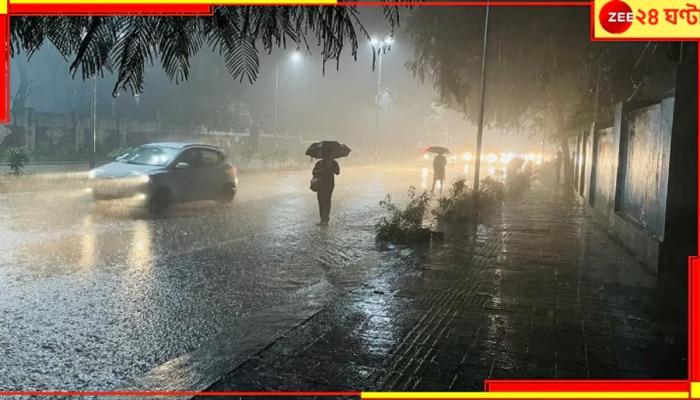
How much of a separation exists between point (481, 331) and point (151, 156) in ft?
34.9

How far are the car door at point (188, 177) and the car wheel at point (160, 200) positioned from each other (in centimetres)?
23

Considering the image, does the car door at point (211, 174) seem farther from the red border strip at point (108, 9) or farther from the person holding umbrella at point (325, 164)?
the red border strip at point (108, 9)

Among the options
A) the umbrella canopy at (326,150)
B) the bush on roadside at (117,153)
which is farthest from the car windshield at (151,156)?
the bush on roadside at (117,153)

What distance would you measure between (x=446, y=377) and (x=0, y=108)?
9.44 ft

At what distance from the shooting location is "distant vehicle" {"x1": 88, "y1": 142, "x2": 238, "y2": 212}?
12688 mm

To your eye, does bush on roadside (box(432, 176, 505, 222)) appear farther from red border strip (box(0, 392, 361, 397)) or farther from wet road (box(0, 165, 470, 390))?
red border strip (box(0, 392, 361, 397))

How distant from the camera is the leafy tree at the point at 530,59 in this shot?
14070 millimetres

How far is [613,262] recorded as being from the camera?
803cm

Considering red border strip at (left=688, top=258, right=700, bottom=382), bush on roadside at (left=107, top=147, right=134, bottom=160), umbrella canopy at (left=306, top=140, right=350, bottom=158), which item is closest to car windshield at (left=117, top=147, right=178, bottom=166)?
umbrella canopy at (left=306, top=140, right=350, bottom=158)

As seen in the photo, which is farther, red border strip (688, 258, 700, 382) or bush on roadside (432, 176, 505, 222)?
bush on roadside (432, 176, 505, 222)

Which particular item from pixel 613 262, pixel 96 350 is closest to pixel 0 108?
pixel 96 350

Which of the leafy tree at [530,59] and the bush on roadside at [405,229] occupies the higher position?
the leafy tree at [530,59]

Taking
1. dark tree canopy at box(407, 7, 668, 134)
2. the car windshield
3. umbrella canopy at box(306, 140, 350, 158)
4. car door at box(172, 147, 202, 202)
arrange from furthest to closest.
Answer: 1. dark tree canopy at box(407, 7, 668, 134)
2. the car windshield
3. car door at box(172, 147, 202, 202)
4. umbrella canopy at box(306, 140, 350, 158)

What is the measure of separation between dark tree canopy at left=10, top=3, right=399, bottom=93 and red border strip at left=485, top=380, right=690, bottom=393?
95.2 inches
